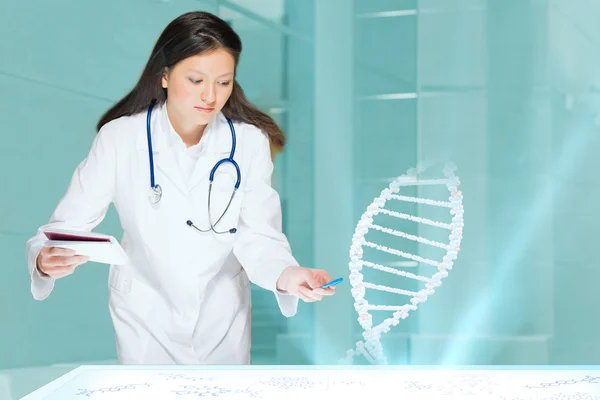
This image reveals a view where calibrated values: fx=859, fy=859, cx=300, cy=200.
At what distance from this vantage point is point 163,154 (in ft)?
5.90

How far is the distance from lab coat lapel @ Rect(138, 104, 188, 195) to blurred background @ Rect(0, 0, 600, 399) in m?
1.45

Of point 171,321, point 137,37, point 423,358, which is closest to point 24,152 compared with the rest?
point 137,37

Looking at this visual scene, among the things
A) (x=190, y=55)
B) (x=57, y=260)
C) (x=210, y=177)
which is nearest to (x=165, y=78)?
(x=190, y=55)

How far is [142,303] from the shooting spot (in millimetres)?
1731

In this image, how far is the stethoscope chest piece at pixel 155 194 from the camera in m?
1.76

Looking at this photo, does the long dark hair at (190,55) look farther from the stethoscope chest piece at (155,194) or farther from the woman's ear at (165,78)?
the stethoscope chest piece at (155,194)

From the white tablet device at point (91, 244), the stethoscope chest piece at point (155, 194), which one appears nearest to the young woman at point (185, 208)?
the stethoscope chest piece at point (155, 194)

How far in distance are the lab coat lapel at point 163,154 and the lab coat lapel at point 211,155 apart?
0.10 feet

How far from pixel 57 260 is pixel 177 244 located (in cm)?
27

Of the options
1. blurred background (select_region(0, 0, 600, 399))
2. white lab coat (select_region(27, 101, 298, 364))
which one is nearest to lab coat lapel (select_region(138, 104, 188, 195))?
white lab coat (select_region(27, 101, 298, 364))

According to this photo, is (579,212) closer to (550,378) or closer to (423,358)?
(423,358)

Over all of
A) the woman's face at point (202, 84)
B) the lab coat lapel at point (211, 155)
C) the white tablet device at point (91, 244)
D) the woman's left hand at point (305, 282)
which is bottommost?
the woman's left hand at point (305, 282)

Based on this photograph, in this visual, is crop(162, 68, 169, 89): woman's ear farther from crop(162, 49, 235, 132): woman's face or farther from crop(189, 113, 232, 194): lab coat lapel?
crop(189, 113, 232, 194): lab coat lapel

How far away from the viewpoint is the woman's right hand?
1529 millimetres
